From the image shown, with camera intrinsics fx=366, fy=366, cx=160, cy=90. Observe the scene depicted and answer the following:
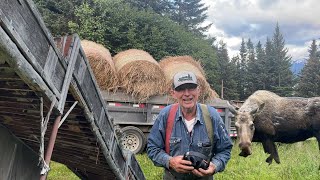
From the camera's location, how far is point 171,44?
23.6 meters

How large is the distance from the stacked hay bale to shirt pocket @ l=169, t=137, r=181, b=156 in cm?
698

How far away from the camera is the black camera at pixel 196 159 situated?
264 cm

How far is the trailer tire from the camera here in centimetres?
953

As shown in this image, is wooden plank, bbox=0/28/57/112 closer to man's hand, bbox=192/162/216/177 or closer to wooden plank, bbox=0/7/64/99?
wooden plank, bbox=0/7/64/99

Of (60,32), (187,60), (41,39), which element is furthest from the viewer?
(60,32)

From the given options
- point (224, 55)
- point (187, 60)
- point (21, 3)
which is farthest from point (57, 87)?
point (224, 55)

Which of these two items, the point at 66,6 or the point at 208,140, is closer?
the point at 208,140

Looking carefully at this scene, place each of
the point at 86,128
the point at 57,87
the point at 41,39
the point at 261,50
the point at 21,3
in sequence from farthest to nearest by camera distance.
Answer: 1. the point at 261,50
2. the point at 86,128
3. the point at 57,87
4. the point at 41,39
5. the point at 21,3

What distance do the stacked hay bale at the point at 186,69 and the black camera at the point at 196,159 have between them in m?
7.13

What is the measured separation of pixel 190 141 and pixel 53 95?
1.08 metres

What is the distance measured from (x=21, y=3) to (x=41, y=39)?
365mm

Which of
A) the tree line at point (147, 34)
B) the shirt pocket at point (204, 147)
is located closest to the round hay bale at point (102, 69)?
the shirt pocket at point (204, 147)

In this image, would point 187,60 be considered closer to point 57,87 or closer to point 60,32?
point 57,87

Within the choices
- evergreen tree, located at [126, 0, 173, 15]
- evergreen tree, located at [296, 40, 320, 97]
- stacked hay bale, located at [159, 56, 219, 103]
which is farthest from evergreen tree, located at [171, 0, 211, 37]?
stacked hay bale, located at [159, 56, 219, 103]
